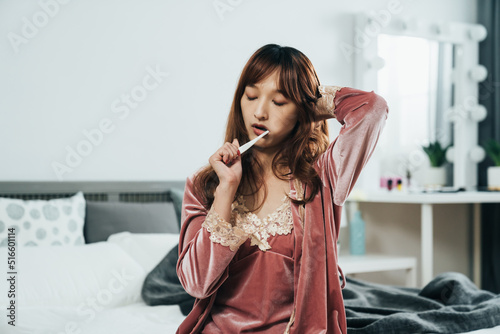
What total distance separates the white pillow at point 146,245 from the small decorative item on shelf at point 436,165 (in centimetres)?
203

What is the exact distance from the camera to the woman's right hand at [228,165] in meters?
1.06

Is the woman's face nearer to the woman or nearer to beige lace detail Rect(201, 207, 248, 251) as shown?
the woman

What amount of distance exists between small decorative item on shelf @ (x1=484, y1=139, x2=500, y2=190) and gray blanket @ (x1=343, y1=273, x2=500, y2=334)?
1579 mm

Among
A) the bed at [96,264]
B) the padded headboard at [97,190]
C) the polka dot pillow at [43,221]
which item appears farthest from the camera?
the padded headboard at [97,190]

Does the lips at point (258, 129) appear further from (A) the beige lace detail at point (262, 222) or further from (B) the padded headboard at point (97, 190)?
(B) the padded headboard at point (97, 190)

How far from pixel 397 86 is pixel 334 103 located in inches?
98.8

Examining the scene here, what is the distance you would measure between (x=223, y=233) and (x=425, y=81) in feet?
9.66

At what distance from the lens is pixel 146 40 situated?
272 centimetres

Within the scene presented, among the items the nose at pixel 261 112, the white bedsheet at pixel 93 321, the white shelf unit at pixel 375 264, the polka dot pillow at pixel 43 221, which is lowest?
the white shelf unit at pixel 375 264

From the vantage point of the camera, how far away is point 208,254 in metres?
1.05

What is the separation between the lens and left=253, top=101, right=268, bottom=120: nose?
112cm

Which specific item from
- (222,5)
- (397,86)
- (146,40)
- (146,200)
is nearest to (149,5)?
(146,40)

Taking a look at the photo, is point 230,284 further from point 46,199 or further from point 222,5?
point 222,5

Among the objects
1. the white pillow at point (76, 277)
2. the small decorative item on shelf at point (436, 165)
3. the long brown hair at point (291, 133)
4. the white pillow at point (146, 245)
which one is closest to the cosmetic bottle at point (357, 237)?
the small decorative item on shelf at point (436, 165)
